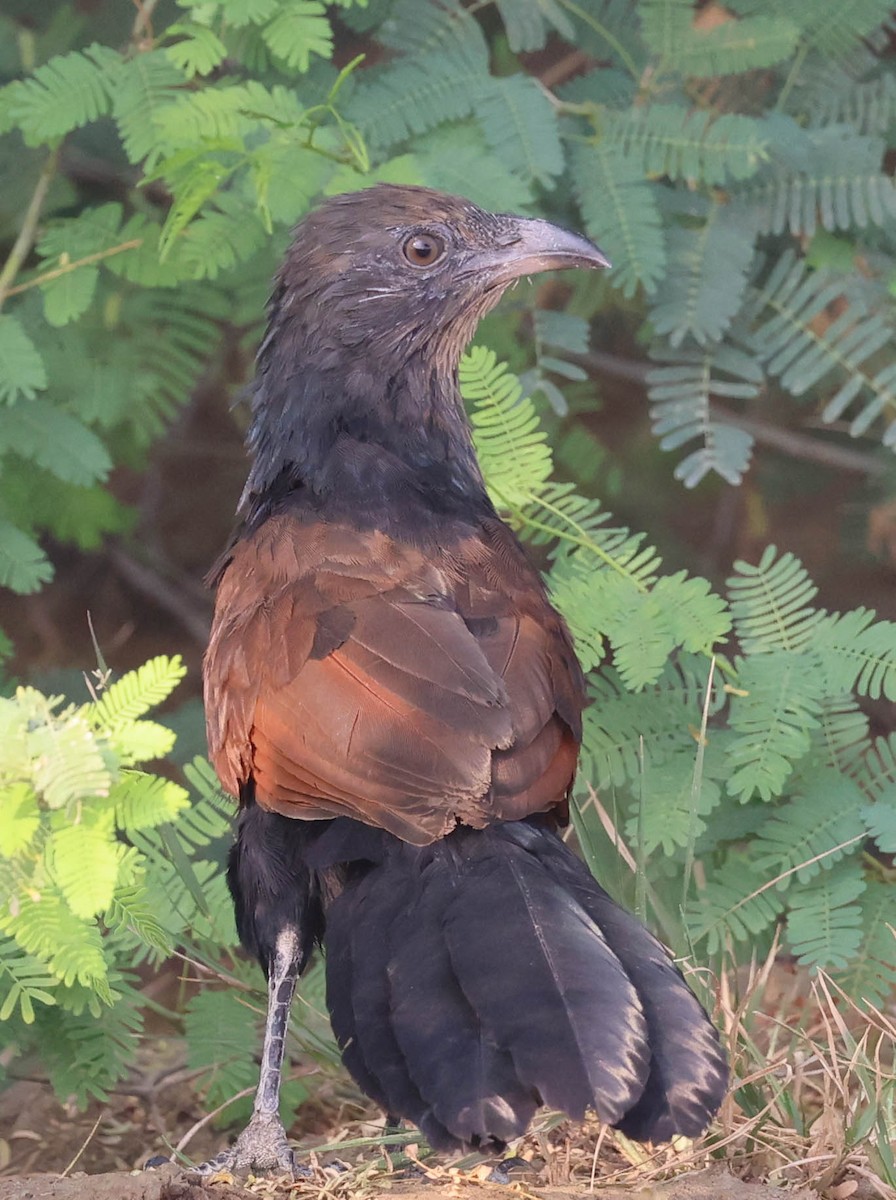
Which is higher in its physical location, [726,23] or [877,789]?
[726,23]

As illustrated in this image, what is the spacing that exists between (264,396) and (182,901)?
98 centimetres

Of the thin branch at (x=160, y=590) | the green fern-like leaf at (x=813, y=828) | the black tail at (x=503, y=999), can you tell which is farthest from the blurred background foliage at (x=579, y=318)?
the thin branch at (x=160, y=590)

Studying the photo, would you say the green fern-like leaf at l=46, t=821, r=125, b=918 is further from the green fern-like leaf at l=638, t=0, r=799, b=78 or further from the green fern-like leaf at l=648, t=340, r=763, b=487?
the green fern-like leaf at l=638, t=0, r=799, b=78

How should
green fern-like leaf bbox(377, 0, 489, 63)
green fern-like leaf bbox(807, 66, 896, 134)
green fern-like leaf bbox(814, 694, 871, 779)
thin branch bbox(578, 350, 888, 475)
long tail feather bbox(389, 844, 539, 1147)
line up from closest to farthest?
1. long tail feather bbox(389, 844, 539, 1147)
2. green fern-like leaf bbox(814, 694, 871, 779)
3. green fern-like leaf bbox(377, 0, 489, 63)
4. green fern-like leaf bbox(807, 66, 896, 134)
5. thin branch bbox(578, 350, 888, 475)

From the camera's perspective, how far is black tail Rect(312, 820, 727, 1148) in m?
1.94

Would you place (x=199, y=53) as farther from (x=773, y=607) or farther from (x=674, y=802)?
(x=674, y=802)

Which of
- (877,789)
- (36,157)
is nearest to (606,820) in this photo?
(877,789)

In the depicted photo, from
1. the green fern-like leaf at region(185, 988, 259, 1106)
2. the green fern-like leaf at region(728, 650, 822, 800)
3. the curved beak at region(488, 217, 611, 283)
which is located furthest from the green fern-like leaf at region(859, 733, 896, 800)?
the green fern-like leaf at region(185, 988, 259, 1106)

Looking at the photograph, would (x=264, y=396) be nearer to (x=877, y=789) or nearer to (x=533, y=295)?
(x=533, y=295)

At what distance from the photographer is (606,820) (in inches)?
118

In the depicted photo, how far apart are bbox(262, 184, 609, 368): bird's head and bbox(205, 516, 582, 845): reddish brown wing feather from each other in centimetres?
49

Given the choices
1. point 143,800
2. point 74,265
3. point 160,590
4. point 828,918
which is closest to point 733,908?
point 828,918

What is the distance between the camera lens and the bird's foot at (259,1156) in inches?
97.7

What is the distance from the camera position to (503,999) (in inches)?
80.2
